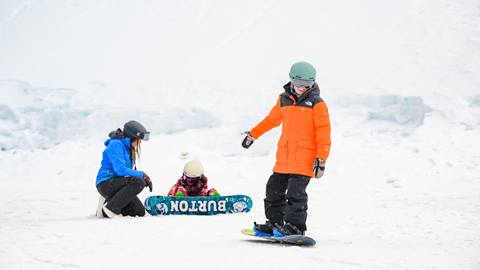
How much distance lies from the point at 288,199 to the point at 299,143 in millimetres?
487

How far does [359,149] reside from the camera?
12.4 meters

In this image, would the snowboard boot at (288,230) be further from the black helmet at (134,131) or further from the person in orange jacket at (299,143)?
the black helmet at (134,131)

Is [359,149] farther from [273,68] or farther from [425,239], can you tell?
[425,239]

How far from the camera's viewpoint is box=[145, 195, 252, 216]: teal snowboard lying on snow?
717cm

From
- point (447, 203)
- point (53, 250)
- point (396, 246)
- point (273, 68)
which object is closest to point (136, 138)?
point (53, 250)

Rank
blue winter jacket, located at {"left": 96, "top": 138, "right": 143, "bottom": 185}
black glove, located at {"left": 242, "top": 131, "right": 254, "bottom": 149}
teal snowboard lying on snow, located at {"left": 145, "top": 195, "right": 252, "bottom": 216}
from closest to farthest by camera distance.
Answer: black glove, located at {"left": 242, "top": 131, "right": 254, "bottom": 149} < blue winter jacket, located at {"left": 96, "top": 138, "right": 143, "bottom": 185} < teal snowboard lying on snow, located at {"left": 145, "top": 195, "right": 252, "bottom": 216}

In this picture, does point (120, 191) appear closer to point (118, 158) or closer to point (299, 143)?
point (118, 158)

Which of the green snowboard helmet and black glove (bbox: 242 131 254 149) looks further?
black glove (bbox: 242 131 254 149)

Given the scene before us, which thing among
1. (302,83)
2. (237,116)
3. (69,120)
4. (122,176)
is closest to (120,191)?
(122,176)

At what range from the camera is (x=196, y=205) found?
731 cm

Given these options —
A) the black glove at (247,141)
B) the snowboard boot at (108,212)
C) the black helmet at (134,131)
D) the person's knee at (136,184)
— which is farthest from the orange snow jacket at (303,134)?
the snowboard boot at (108,212)

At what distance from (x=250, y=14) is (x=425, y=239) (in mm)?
13751

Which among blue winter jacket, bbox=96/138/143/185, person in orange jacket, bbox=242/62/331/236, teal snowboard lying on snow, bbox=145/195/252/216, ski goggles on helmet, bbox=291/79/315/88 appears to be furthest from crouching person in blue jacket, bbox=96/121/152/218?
ski goggles on helmet, bbox=291/79/315/88

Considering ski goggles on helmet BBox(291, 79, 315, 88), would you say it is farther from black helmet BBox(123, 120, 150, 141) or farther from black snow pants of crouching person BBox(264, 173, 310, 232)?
black helmet BBox(123, 120, 150, 141)
